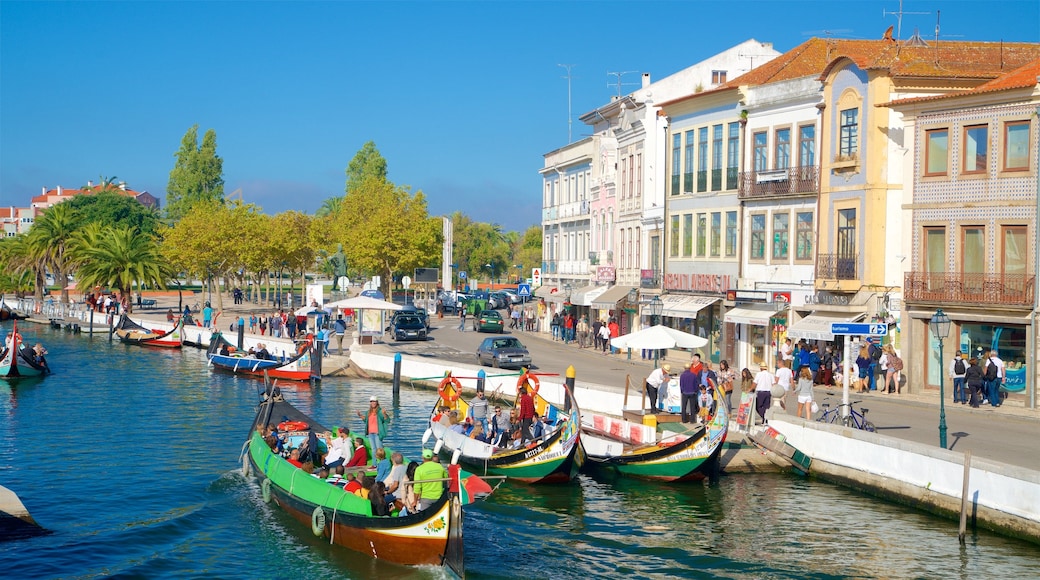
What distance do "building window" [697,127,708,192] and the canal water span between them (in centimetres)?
2080

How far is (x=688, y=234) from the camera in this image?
165 ft

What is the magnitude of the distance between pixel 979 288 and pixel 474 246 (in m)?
119

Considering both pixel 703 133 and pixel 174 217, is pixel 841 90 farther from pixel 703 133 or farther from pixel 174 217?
pixel 174 217

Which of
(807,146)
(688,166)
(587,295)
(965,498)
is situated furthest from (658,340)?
(587,295)

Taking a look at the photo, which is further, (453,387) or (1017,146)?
(1017,146)

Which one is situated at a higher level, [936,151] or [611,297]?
[936,151]

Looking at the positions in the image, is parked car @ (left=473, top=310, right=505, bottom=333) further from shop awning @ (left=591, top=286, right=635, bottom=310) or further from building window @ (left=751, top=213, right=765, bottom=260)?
building window @ (left=751, top=213, right=765, bottom=260)

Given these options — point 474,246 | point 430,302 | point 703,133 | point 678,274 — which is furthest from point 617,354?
point 474,246

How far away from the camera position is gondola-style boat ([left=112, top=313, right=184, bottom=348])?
6500 cm

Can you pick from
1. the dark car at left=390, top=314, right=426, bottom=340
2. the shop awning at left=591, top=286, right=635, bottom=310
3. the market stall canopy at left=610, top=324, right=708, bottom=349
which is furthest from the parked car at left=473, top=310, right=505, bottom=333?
the market stall canopy at left=610, top=324, right=708, bottom=349

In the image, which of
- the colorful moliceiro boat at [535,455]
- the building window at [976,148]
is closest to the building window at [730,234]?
the building window at [976,148]

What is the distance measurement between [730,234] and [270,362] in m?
21.4

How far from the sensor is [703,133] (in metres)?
48.7

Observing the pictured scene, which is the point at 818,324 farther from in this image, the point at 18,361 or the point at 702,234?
the point at 18,361
